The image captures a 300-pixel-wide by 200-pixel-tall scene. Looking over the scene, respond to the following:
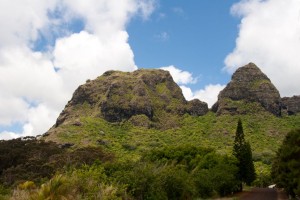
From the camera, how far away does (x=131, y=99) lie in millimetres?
154250

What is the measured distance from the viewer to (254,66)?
562 feet

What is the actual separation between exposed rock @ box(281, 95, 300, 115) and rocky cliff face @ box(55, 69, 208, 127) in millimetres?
33107

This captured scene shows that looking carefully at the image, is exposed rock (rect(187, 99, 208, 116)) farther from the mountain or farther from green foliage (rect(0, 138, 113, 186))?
green foliage (rect(0, 138, 113, 186))

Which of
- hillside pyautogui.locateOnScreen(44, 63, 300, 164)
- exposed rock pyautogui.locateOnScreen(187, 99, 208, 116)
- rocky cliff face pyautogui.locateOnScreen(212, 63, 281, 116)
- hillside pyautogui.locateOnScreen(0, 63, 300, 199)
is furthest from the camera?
exposed rock pyautogui.locateOnScreen(187, 99, 208, 116)

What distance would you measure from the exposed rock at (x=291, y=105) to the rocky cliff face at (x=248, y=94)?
24.6ft

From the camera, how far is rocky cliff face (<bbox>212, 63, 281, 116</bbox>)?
156250 millimetres

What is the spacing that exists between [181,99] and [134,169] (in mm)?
143891

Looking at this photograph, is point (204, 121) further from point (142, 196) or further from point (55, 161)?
point (142, 196)

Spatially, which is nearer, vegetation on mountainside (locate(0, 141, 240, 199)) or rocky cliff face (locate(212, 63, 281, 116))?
vegetation on mountainside (locate(0, 141, 240, 199))

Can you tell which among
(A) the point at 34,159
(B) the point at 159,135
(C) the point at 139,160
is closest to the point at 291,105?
(B) the point at 159,135

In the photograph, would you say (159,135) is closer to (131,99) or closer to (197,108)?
(131,99)

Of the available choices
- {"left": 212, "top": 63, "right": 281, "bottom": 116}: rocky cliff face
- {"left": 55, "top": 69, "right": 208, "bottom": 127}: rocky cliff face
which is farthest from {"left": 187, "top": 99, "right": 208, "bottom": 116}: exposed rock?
{"left": 212, "top": 63, "right": 281, "bottom": 116}: rocky cliff face

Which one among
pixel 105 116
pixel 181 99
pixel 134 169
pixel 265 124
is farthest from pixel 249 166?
pixel 181 99

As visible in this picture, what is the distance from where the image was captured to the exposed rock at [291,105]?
548ft
